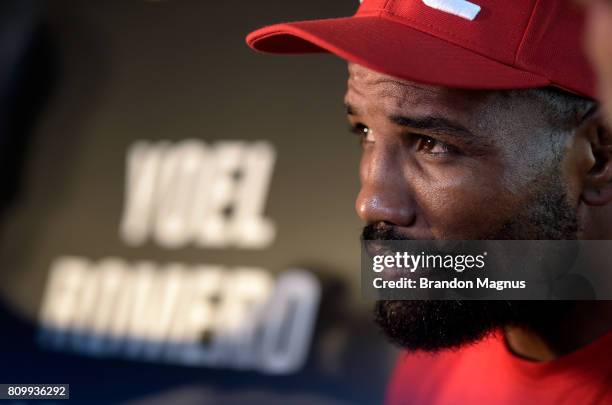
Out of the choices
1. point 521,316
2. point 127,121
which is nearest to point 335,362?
point 127,121

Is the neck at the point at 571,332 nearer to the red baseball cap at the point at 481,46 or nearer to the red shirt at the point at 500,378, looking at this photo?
the red shirt at the point at 500,378

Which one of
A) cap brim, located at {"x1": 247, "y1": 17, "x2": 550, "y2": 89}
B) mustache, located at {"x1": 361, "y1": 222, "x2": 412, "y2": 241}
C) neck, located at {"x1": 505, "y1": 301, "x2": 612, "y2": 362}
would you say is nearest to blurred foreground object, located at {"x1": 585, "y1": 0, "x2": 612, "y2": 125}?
cap brim, located at {"x1": 247, "y1": 17, "x2": 550, "y2": 89}

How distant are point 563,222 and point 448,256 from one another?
0.53 feet

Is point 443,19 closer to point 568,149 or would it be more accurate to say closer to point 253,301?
point 568,149

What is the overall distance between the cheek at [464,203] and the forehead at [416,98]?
84mm

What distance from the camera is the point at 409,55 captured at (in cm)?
101

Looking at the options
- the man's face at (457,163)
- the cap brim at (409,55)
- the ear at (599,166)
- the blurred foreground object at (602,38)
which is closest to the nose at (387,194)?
the man's face at (457,163)

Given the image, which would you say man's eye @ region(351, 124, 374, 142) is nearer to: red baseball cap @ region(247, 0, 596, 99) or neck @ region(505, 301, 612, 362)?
red baseball cap @ region(247, 0, 596, 99)

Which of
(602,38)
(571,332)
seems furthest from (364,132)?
(602,38)

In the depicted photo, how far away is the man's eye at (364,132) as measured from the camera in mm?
1136

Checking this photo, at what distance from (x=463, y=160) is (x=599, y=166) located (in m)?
0.19

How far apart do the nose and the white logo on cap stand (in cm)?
19

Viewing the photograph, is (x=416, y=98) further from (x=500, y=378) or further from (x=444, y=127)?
(x=500, y=378)

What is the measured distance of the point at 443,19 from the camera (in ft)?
3.46
